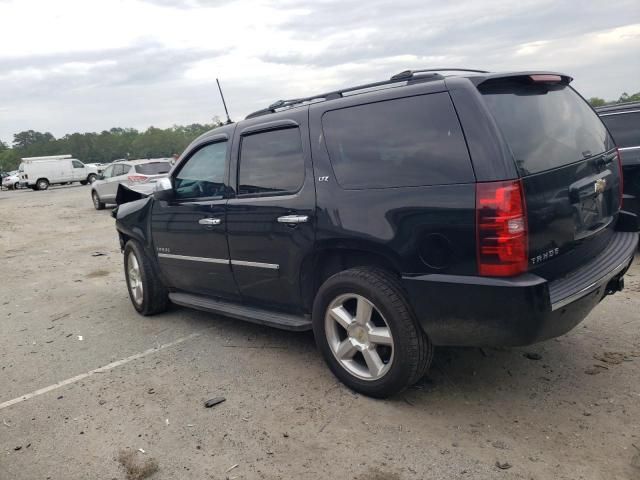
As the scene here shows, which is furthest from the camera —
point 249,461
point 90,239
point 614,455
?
point 90,239

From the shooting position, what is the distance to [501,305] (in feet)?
9.28

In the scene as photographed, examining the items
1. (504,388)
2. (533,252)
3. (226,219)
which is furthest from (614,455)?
(226,219)

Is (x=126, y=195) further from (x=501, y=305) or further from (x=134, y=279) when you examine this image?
(x=501, y=305)

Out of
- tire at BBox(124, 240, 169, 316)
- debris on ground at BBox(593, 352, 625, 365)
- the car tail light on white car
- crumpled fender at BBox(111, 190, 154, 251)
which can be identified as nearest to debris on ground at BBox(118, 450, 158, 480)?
tire at BBox(124, 240, 169, 316)

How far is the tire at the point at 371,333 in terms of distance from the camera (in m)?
3.20

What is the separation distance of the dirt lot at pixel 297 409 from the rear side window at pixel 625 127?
92.2 inches

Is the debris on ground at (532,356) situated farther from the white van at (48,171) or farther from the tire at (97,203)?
the white van at (48,171)

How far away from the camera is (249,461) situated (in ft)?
9.68

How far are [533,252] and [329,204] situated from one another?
4.16 ft

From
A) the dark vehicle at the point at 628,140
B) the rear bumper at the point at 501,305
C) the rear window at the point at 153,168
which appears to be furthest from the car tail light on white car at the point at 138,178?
the rear bumper at the point at 501,305

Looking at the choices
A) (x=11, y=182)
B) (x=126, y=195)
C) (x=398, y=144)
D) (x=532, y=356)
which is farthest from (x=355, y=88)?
(x=11, y=182)

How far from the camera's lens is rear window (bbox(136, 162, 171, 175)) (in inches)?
655

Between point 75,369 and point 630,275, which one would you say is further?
point 630,275

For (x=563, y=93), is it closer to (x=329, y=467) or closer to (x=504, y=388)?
(x=504, y=388)
